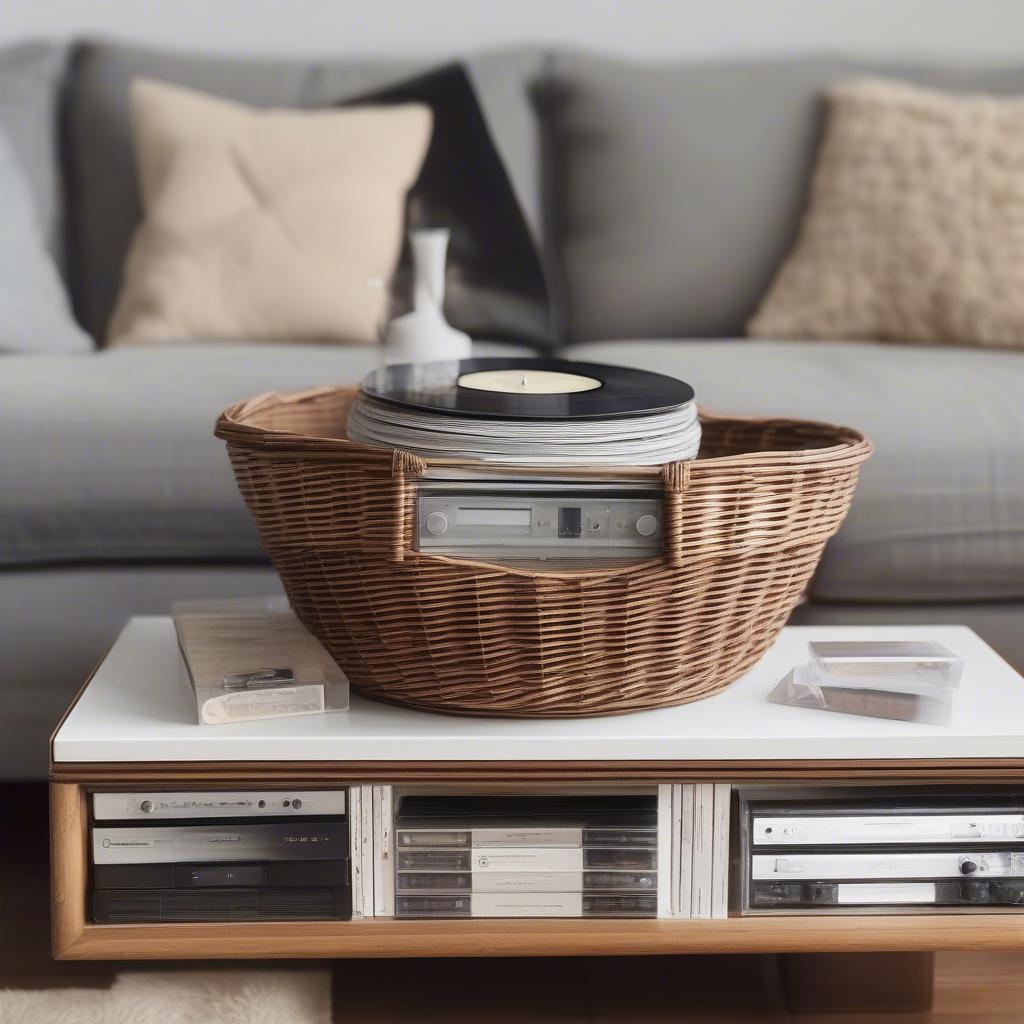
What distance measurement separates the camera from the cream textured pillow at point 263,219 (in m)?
1.99

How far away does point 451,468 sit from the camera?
97 centimetres

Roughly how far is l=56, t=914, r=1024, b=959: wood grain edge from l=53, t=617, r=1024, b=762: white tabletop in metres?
0.13

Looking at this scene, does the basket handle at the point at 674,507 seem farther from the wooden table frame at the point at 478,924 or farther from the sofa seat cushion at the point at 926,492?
the sofa seat cushion at the point at 926,492

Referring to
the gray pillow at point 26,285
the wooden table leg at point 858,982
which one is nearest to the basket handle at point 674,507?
the wooden table leg at point 858,982

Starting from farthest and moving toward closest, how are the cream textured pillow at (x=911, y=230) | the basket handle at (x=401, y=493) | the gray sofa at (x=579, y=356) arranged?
the cream textured pillow at (x=911, y=230) < the gray sofa at (x=579, y=356) < the basket handle at (x=401, y=493)

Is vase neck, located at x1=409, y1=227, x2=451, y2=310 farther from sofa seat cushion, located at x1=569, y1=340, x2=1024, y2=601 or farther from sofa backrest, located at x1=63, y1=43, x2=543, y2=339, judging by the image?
sofa backrest, located at x1=63, y1=43, x2=543, y2=339

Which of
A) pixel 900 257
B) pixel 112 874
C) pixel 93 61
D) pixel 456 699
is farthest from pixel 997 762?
pixel 93 61

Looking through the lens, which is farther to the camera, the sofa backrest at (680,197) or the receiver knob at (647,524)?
the sofa backrest at (680,197)

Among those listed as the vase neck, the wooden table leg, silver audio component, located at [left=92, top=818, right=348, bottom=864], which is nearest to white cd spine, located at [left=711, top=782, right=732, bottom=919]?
the wooden table leg

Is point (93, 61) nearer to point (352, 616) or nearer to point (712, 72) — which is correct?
point (712, 72)

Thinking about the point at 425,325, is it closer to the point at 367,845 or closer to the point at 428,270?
the point at 428,270

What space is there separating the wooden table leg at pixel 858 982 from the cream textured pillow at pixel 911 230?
3.55 ft

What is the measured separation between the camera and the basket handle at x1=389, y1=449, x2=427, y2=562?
96 cm

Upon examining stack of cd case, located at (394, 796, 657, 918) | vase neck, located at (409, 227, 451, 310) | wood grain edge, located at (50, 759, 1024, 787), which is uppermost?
vase neck, located at (409, 227, 451, 310)
